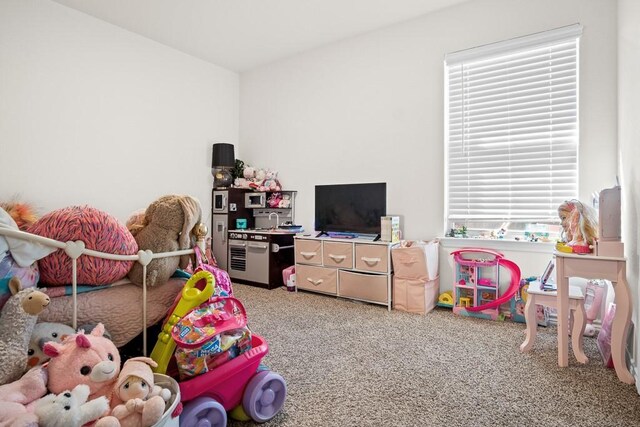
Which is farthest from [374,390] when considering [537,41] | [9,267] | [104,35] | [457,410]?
[104,35]

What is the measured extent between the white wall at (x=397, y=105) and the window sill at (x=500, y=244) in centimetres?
15

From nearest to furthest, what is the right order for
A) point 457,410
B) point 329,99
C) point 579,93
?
point 457,410 < point 579,93 < point 329,99

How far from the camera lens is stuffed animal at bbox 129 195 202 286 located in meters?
1.54

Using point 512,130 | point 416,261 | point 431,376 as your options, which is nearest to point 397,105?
point 512,130

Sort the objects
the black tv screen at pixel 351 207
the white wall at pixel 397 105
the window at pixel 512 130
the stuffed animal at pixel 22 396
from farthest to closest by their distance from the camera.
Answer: the black tv screen at pixel 351 207 → the window at pixel 512 130 → the white wall at pixel 397 105 → the stuffed animal at pixel 22 396

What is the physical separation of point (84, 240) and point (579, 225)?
2602mm

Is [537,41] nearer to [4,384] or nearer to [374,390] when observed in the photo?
[374,390]

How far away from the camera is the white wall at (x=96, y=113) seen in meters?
2.96

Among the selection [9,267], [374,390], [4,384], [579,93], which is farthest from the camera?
[579,93]

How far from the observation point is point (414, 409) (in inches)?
62.1

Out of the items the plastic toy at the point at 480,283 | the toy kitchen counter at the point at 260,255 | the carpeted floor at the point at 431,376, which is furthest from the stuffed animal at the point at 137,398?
the toy kitchen counter at the point at 260,255

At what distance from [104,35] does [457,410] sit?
439 cm

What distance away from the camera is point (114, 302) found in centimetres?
140

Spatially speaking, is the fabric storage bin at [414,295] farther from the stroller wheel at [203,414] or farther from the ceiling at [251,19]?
the ceiling at [251,19]
